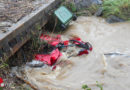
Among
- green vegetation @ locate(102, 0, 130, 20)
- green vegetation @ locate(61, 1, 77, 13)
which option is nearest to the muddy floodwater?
green vegetation @ locate(102, 0, 130, 20)

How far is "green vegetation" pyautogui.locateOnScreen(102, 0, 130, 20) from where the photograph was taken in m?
6.81

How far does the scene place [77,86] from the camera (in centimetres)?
376

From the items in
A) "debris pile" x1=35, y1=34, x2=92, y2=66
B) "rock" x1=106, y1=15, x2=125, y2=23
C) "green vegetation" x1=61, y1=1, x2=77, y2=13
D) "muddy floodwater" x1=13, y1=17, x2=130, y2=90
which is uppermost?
"green vegetation" x1=61, y1=1, x2=77, y2=13

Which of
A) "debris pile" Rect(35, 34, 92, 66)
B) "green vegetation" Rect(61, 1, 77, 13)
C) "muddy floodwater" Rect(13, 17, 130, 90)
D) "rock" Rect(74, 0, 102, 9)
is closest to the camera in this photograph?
"muddy floodwater" Rect(13, 17, 130, 90)

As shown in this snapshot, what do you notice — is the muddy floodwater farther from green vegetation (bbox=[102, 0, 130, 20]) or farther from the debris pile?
green vegetation (bbox=[102, 0, 130, 20])

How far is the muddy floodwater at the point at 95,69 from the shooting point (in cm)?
382

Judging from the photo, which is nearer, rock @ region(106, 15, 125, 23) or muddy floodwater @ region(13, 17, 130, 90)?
muddy floodwater @ region(13, 17, 130, 90)

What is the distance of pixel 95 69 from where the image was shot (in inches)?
169

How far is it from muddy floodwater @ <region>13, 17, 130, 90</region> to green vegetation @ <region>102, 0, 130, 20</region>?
1081 millimetres

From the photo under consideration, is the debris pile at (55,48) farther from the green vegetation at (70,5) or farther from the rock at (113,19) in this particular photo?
the rock at (113,19)

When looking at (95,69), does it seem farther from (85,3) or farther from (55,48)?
(85,3)

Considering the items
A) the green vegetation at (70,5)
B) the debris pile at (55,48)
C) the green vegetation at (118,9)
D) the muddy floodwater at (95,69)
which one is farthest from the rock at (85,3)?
the debris pile at (55,48)

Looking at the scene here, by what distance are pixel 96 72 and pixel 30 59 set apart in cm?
159

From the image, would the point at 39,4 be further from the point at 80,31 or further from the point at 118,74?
the point at 118,74
